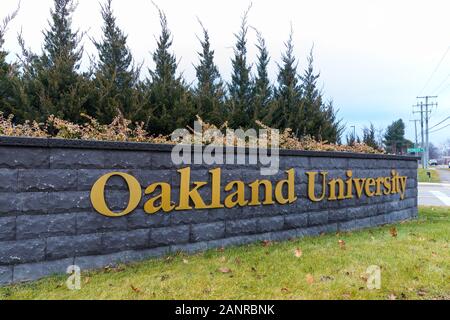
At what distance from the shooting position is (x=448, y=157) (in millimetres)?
143875

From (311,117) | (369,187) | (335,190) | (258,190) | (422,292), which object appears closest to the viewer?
(422,292)

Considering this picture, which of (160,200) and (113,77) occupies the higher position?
(113,77)

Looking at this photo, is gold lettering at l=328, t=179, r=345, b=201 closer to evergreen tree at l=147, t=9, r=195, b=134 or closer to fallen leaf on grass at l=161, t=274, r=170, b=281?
Result: fallen leaf on grass at l=161, t=274, r=170, b=281

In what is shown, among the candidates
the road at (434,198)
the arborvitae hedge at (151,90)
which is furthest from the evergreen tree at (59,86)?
the road at (434,198)

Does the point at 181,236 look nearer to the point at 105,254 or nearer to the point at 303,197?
the point at 105,254

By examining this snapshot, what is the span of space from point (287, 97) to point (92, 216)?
10859 millimetres

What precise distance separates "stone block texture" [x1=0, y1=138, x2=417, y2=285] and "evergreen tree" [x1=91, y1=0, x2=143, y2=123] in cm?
486

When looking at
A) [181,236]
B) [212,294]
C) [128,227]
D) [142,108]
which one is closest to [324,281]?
[212,294]

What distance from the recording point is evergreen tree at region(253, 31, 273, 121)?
1273cm

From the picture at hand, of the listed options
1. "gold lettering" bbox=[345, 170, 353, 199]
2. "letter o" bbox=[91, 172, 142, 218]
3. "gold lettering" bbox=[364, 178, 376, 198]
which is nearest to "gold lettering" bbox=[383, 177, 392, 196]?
"gold lettering" bbox=[364, 178, 376, 198]

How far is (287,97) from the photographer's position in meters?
14.1

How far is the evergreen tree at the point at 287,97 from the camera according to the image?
13.2 m

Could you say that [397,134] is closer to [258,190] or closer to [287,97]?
[287,97]

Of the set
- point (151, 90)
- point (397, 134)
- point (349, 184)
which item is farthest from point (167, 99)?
point (397, 134)
